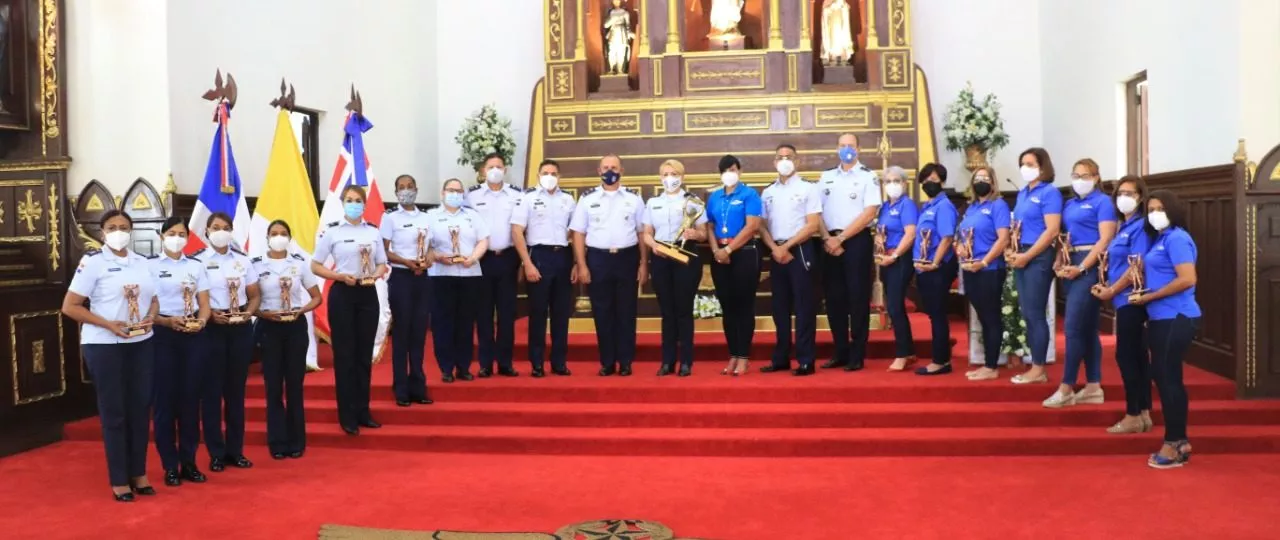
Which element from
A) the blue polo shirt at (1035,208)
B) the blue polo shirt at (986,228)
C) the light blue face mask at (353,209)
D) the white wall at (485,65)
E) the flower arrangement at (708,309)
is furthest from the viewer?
the white wall at (485,65)

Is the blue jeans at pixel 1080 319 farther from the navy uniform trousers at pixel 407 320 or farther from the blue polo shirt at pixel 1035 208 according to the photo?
the navy uniform trousers at pixel 407 320

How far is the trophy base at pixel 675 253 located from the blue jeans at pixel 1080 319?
2347 mm

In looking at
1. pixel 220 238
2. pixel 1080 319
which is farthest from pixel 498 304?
pixel 1080 319

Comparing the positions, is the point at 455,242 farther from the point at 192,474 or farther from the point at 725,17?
the point at 725,17

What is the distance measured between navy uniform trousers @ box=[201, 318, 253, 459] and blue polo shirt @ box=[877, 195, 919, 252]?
4.09m

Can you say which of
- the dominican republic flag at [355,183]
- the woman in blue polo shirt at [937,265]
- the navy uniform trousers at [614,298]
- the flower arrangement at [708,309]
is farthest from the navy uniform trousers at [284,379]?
the woman in blue polo shirt at [937,265]

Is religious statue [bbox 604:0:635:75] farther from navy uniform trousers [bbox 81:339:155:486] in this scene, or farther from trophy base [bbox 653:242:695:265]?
navy uniform trousers [bbox 81:339:155:486]

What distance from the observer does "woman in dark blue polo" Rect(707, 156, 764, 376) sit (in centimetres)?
715

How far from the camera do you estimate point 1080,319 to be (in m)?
6.23

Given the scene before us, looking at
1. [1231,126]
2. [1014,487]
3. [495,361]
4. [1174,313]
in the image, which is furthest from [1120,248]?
[495,361]

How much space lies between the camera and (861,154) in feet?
35.0

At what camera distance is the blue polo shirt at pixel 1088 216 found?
6.16 meters

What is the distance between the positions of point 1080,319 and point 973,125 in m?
4.92

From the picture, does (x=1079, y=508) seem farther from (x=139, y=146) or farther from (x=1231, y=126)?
(x=139, y=146)
